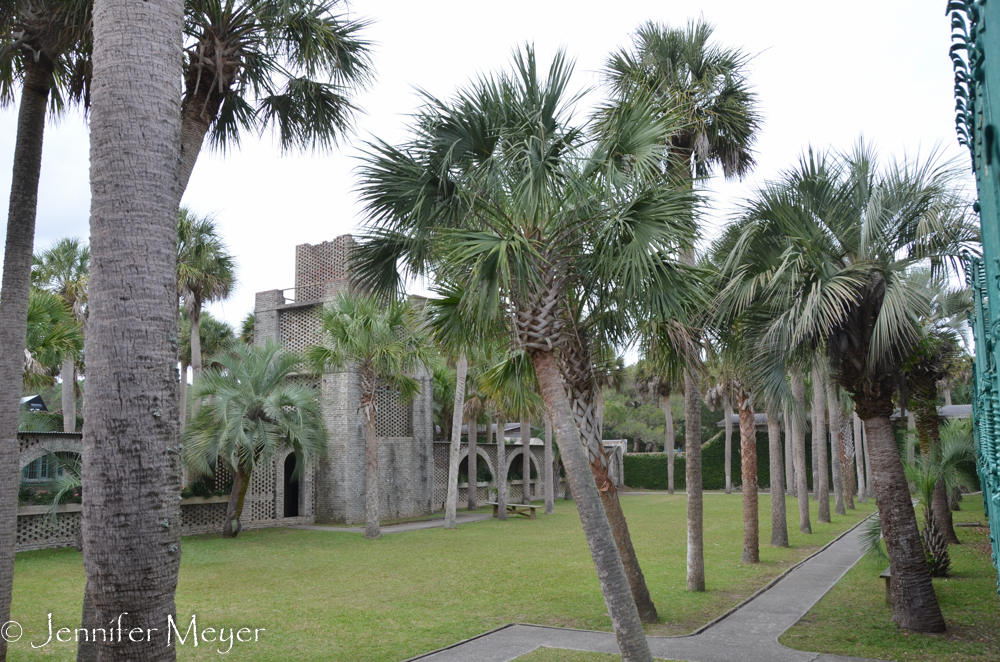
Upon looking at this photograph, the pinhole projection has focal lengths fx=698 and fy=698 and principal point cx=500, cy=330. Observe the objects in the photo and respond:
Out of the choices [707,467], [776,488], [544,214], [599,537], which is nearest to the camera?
[599,537]

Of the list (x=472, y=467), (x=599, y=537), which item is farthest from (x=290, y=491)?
(x=599, y=537)

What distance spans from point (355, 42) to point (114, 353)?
5.88 m

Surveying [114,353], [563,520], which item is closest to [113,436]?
[114,353]

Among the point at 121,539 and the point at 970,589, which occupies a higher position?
the point at 121,539

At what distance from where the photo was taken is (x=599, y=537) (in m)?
6.06

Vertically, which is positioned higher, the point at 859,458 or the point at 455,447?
the point at 455,447

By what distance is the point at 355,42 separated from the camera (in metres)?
8.09

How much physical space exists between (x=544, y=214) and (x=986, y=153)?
5119 mm

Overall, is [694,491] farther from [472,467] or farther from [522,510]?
[472,467]

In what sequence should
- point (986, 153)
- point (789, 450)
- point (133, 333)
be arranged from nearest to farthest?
point (986, 153) → point (133, 333) → point (789, 450)

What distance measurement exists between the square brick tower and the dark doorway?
133mm

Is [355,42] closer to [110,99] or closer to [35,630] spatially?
[110,99]

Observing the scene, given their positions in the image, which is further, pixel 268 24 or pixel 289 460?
pixel 289 460

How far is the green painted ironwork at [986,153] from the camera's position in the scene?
6.05 feet
